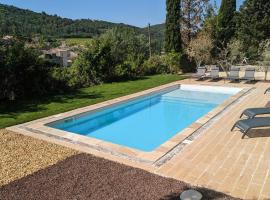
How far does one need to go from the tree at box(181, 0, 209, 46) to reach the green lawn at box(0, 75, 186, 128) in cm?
1159

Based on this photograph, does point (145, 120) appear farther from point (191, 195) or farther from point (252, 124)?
point (191, 195)

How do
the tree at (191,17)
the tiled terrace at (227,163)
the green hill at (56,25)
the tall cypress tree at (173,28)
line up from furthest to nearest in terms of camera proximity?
the green hill at (56,25)
the tree at (191,17)
the tall cypress tree at (173,28)
the tiled terrace at (227,163)

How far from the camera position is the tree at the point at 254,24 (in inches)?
1012

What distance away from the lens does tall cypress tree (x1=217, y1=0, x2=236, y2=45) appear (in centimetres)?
2600

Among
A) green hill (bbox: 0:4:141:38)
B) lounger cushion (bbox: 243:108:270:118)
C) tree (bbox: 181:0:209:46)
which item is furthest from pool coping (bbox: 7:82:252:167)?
green hill (bbox: 0:4:141:38)

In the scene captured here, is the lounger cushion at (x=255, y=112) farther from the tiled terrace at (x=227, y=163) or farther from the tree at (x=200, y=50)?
the tree at (x=200, y=50)

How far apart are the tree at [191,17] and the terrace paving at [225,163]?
1870cm

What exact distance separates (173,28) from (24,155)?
1912 cm

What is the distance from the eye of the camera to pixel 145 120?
35.7 ft

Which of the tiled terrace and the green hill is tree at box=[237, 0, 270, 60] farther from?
the green hill

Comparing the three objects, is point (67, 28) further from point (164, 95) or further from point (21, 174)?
point (21, 174)

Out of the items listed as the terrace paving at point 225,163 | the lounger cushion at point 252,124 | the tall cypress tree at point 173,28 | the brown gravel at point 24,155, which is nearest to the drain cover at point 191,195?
the terrace paving at point 225,163

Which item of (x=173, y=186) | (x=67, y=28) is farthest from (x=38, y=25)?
(x=173, y=186)

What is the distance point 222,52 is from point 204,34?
2261 mm
